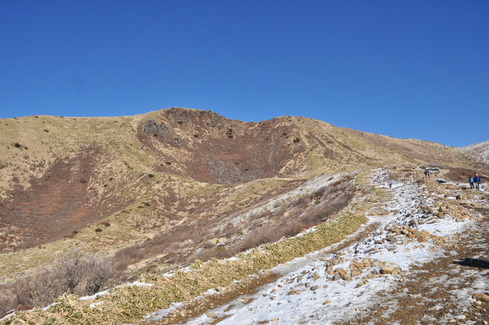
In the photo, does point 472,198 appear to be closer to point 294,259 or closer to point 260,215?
point 294,259

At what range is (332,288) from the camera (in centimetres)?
898

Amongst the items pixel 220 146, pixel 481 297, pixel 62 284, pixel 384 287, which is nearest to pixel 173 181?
pixel 220 146

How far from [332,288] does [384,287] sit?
5.11ft

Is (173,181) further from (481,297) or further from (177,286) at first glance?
(481,297)

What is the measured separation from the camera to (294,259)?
14922 mm

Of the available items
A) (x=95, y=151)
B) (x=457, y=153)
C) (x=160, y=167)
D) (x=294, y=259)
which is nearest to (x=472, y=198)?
(x=294, y=259)

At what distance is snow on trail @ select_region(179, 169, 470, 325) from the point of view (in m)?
7.58

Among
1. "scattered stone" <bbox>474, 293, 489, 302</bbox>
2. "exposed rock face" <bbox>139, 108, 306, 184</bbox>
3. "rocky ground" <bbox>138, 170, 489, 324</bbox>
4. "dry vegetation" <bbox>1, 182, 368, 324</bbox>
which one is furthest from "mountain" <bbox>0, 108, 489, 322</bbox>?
"scattered stone" <bbox>474, 293, 489, 302</bbox>

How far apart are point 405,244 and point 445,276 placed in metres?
3.70

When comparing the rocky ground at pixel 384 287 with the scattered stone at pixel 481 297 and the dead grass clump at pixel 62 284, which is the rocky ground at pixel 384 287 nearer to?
the scattered stone at pixel 481 297

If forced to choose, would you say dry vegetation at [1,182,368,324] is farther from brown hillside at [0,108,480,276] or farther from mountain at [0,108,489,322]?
brown hillside at [0,108,480,276]

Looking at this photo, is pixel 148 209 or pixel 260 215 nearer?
pixel 260 215

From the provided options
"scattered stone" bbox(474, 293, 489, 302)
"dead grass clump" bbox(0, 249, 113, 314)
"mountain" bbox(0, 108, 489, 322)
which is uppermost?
"mountain" bbox(0, 108, 489, 322)

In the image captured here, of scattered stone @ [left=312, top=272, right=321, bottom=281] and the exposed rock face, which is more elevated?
the exposed rock face
